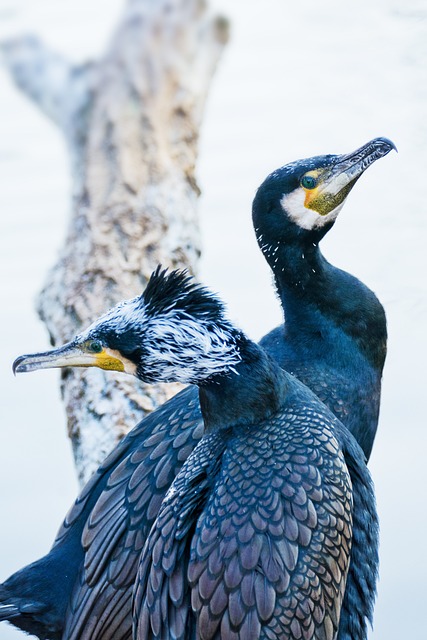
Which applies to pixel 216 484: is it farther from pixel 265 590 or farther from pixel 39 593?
pixel 39 593

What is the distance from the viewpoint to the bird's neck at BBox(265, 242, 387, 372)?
4.33m

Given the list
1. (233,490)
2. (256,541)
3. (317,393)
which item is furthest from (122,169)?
(256,541)

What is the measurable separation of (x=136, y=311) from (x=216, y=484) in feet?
1.86

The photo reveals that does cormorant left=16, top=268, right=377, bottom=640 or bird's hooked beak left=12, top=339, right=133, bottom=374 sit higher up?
bird's hooked beak left=12, top=339, right=133, bottom=374

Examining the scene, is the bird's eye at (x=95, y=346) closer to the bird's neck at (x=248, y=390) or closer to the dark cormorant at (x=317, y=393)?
the bird's neck at (x=248, y=390)

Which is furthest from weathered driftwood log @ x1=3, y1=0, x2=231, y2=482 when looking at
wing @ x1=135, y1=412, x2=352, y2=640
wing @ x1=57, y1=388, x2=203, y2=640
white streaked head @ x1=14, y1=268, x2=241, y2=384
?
wing @ x1=135, y1=412, x2=352, y2=640

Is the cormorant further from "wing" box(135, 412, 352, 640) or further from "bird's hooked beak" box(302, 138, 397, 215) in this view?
"bird's hooked beak" box(302, 138, 397, 215)

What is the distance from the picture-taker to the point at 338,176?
13.9 ft

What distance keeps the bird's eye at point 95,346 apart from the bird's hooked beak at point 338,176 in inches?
46.5

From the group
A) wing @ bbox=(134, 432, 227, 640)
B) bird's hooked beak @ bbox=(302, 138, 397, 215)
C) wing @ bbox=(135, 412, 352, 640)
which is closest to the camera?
wing @ bbox=(135, 412, 352, 640)

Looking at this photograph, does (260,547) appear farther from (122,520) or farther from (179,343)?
(122,520)

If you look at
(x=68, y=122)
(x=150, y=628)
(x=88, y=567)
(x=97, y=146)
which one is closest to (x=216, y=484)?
(x=150, y=628)

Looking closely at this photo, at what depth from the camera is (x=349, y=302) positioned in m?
4.35

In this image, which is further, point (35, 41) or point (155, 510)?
point (35, 41)
